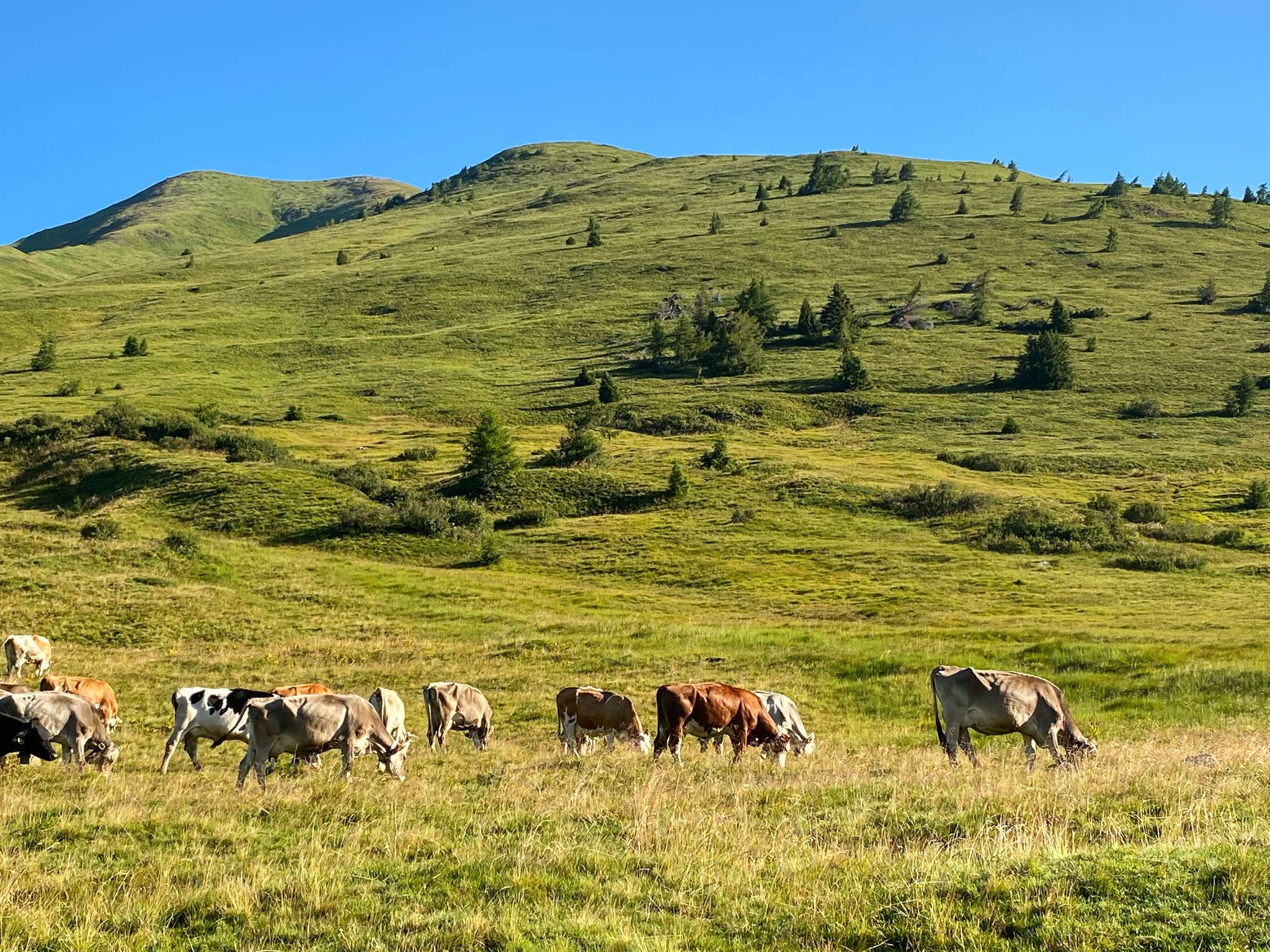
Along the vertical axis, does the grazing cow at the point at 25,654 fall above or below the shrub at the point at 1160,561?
below

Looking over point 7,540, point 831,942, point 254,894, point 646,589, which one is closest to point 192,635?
point 7,540

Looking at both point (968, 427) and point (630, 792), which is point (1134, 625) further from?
point (968, 427)

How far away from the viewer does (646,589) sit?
43.8 meters

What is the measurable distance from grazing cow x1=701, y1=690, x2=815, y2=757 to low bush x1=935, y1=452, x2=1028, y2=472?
58.8 m

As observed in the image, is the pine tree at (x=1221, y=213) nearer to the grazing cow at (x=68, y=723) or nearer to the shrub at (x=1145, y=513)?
the shrub at (x=1145, y=513)

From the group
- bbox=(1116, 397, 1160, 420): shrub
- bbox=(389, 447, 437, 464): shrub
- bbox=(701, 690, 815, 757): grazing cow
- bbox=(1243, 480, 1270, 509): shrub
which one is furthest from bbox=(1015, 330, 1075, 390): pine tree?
bbox=(701, 690, 815, 757): grazing cow

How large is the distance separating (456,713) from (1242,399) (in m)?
91.8

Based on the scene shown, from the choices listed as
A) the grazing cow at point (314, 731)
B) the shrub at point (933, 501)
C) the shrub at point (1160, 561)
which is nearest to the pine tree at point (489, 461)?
the shrub at point (933, 501)

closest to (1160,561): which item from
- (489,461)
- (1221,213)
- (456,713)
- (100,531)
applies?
(456,713)

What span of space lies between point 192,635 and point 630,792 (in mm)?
22635

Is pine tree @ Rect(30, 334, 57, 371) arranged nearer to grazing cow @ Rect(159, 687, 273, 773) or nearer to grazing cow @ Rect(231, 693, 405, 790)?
grazing cow @ Rect(159, 687, 273, 773)

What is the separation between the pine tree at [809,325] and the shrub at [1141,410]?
37.2m

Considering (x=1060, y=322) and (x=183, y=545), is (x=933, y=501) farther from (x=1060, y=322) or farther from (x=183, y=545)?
(x=1060, y=322)

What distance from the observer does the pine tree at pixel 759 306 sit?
11906 centimetres
